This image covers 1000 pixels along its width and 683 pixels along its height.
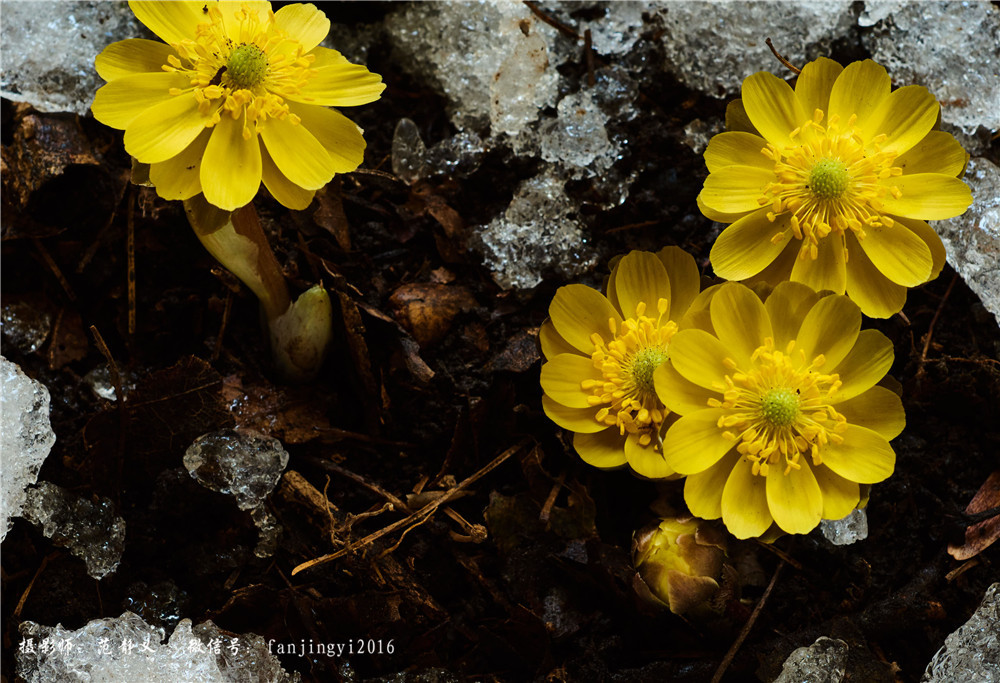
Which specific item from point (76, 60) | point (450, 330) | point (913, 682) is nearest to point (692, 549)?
point (913, 682)

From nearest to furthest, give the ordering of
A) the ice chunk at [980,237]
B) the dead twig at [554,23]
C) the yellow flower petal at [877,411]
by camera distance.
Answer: the yellow flower petal at [877,411] < the ice chunk at [980,237] < the dead twig at [554,23]

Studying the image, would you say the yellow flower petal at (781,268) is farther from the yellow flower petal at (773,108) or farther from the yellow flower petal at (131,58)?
the yellow flower petal at (131,58)

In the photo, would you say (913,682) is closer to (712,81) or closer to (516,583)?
(516,583)

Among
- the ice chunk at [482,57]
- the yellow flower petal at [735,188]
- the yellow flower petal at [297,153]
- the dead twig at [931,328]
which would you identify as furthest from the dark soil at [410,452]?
the yellow flower petal at [735,188]

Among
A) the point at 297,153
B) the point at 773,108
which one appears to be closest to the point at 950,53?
the point at 773,108

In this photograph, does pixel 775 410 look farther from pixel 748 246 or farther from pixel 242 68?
pixel 242 68

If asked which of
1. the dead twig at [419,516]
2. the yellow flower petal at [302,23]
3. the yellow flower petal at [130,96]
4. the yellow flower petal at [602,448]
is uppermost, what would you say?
the yellow flower petal at [302,23]

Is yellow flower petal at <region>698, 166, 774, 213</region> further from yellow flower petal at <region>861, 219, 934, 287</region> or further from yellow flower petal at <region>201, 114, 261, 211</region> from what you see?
yellow flower petal at <region>201, 114, 261, 211</region>
